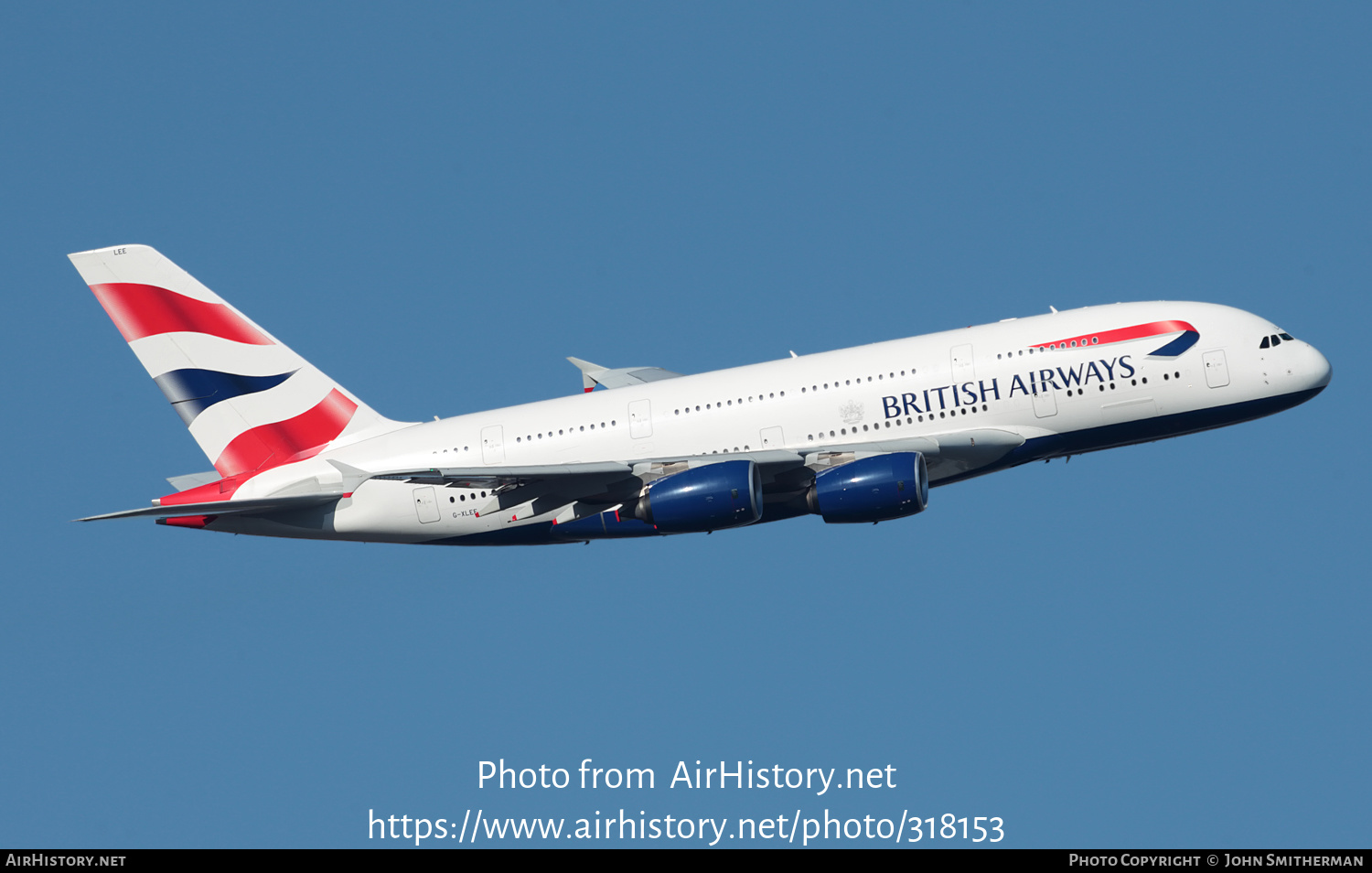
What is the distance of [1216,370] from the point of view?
42.0 m

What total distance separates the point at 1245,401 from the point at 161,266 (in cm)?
3380

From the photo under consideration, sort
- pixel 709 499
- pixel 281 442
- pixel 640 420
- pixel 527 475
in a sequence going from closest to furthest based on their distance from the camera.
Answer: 1. pixel 709 499
2. pixel 527 475
3. pixel 640 420
4. pixel 281 442

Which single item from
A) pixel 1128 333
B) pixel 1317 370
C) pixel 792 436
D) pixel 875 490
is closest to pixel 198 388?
pixel 792 436

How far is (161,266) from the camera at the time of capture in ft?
157

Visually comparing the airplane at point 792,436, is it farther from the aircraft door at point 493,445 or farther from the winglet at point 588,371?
the winglet at point 588,371

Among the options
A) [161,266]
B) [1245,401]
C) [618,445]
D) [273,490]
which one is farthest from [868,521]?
[161,266]

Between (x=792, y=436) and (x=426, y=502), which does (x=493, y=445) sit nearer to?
(x=426, y=502)

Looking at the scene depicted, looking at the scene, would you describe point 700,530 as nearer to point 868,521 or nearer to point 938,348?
point 868,521

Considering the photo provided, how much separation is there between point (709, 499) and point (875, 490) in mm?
4534

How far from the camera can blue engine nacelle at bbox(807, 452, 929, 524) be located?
39812 mm

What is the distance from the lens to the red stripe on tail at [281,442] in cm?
4700

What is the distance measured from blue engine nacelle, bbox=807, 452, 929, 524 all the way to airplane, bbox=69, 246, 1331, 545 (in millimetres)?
50

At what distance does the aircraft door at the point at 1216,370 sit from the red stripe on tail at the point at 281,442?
2636cm

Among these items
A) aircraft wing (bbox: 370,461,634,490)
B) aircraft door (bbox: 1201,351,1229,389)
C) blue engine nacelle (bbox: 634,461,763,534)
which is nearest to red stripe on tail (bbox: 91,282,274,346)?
aircraft wing (bbox: 370,461,634,490)
